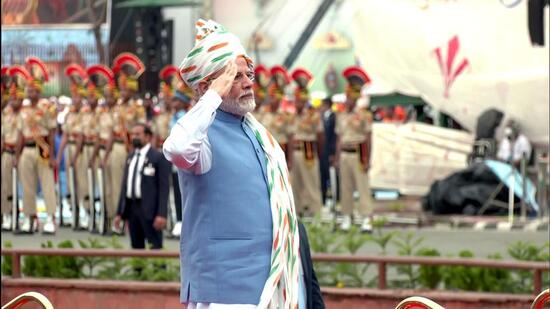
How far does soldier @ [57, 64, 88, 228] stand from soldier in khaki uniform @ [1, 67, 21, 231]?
2.09 feet

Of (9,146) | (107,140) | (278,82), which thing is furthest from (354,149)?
(9,146)

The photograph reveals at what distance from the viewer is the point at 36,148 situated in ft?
72.5

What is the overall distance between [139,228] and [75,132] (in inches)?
270

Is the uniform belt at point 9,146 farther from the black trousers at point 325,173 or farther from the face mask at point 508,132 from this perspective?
the face mask at point 508,132

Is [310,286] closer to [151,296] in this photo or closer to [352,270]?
[151,296]

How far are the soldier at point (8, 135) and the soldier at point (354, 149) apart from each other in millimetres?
3861

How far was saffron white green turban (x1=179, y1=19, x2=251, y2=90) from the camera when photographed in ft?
21.3

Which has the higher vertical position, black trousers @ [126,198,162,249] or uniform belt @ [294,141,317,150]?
uniform belt @ [294,141,317,150]

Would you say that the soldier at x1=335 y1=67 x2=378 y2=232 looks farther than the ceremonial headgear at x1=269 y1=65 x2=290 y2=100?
No

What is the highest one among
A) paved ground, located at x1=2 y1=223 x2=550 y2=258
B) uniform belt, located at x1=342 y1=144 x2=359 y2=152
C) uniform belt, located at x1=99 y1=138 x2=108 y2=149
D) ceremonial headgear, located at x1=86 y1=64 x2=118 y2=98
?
ceremonial headgear, located at x1=86 y1=64 x2=118 y2=98

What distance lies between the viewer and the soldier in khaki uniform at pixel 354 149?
2086cm

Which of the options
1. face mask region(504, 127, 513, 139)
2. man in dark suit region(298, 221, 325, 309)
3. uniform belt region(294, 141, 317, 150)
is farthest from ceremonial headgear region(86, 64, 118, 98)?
man in dark suit region(298, 221, 325, 309)

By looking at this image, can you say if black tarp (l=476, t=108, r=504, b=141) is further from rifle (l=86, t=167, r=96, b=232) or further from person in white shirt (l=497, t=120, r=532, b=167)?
rifle (l=86, t=167, r=96, b=232)

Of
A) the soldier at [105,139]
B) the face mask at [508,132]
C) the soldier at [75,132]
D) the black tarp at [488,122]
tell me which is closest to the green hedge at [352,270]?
the soldier at [105,139]
